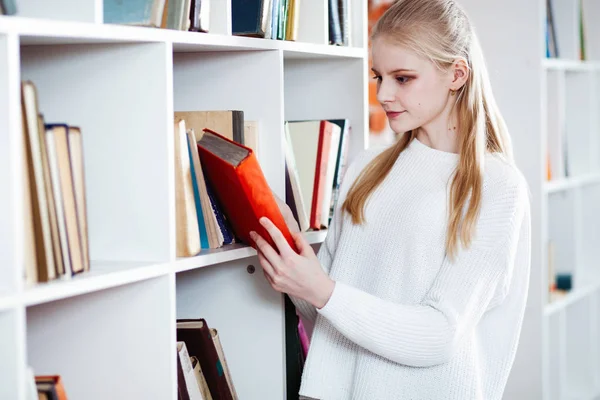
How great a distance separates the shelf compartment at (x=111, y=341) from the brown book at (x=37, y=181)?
22cm

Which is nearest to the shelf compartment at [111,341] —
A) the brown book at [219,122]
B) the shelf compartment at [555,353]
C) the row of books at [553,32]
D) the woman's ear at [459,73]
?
the brown book at [219,122]

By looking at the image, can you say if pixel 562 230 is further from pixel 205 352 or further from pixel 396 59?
pixel 205 352

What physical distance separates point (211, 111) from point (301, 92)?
18.6 inches

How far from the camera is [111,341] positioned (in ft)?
4.18

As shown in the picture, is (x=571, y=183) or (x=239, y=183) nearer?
(x=239, y=183)

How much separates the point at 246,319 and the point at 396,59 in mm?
609

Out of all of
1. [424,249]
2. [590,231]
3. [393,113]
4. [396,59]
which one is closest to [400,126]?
[393,113]

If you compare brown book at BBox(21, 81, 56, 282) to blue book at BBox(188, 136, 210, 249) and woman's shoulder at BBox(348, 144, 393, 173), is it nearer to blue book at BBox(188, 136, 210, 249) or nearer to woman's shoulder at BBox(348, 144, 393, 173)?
blue book at BBox(188, 136, 210, 249)

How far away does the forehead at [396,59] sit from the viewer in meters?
1.51

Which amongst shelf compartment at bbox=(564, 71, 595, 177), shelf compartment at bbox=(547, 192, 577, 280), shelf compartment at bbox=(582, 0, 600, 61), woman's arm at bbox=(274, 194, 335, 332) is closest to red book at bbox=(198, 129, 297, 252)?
woman's arm at bbox=(274, 194, 335, 332)

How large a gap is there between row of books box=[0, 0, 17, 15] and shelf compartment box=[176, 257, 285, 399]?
2.45 feet

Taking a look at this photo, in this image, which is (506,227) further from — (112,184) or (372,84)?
(372,84)

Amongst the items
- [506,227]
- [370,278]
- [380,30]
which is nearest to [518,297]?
[506,227]

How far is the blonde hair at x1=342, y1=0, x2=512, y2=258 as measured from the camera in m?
1.48
